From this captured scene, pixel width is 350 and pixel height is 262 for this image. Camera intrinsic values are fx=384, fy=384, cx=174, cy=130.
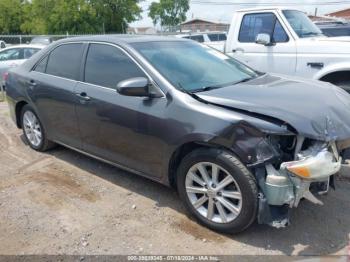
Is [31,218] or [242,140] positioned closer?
[242,140]

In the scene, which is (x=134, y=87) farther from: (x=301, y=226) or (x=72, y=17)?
(x=72, y=17)

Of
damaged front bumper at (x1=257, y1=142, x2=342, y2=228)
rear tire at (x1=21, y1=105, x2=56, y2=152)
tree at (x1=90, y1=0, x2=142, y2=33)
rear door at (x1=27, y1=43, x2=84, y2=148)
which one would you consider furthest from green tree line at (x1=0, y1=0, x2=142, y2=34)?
damaged front bumper at (x1=257, y1=142, x2=342, y2=228)

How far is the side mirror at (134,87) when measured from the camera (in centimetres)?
360

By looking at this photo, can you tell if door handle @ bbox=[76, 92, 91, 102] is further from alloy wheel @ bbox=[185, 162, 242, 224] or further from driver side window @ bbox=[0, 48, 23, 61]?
driver side window @ bbox=[0, 48, 23, 61]

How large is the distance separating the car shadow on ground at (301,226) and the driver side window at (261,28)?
2929mm

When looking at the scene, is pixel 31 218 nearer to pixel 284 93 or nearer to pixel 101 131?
pixel 101 131

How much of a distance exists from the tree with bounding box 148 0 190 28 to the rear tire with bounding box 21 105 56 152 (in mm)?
57891

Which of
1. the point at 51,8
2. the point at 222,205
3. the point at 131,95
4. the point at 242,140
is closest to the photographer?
the point at 242,140

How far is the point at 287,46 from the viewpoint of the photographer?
6211mm

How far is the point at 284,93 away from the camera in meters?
3.56

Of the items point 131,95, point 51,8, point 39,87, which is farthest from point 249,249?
point 51,8

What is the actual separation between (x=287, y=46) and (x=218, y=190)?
369 cm

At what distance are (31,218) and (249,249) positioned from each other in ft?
6.97

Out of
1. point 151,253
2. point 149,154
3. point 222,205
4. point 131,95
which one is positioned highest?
point 131,95
